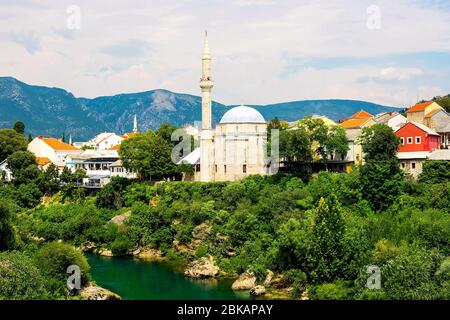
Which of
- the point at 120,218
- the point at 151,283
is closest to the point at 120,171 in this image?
the point at 120,218

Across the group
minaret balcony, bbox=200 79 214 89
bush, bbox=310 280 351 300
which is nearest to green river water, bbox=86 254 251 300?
bush, bbox=310 280 351 300

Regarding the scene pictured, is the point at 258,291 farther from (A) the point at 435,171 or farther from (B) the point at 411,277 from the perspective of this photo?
(A) the point at 435,171

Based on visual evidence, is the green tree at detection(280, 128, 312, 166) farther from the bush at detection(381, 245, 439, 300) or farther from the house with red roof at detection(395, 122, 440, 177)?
the bush at detection(381, 245, 439, 300)

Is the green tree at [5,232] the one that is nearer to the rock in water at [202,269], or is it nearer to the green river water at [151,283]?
the green river water at [151,283]

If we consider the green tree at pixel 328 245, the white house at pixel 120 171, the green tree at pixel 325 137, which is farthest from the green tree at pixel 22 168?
the green tree at pixel 328 245
